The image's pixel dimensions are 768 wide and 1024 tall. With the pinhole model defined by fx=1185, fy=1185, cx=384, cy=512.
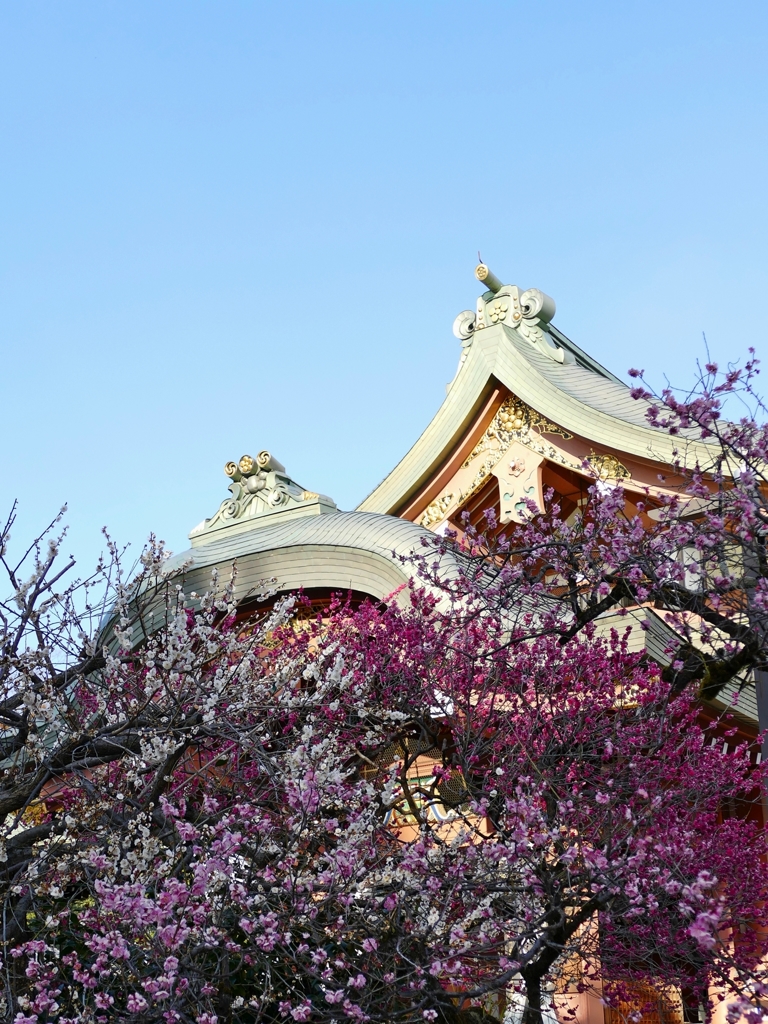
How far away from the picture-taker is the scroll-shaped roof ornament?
1320 centimetres

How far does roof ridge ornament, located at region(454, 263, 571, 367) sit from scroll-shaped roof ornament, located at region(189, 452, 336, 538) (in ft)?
8.11

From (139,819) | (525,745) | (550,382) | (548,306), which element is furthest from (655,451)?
(139,819)

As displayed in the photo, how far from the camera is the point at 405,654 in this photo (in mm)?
9492

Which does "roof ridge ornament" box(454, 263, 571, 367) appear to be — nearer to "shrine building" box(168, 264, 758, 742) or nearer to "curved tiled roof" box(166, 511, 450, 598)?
"shrine building" box(168, 264, 758, 742)

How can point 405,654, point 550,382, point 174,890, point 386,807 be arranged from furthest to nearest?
point 550,382
point 405,654
point 386,807
point 174,890

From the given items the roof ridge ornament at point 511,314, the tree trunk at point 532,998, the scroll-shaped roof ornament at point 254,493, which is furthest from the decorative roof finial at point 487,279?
the tree trunk at point 532,998

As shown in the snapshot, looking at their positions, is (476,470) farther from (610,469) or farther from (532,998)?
(532,998)

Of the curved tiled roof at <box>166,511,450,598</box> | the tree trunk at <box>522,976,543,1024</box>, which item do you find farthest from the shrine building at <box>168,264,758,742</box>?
the tree trunk at <box>522,976,543,1024</box>

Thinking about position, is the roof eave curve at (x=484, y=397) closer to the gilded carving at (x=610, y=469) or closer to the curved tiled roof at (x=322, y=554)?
the gilded carving at (x=610, y=469)

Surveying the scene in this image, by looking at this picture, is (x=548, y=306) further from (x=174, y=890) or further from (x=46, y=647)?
(x=174, y=890)

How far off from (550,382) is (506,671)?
15.1 feet

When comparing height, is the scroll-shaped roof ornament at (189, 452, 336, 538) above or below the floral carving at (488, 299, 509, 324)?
below

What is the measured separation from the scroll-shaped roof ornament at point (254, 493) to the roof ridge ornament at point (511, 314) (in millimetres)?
2473

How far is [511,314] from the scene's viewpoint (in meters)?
13.7
